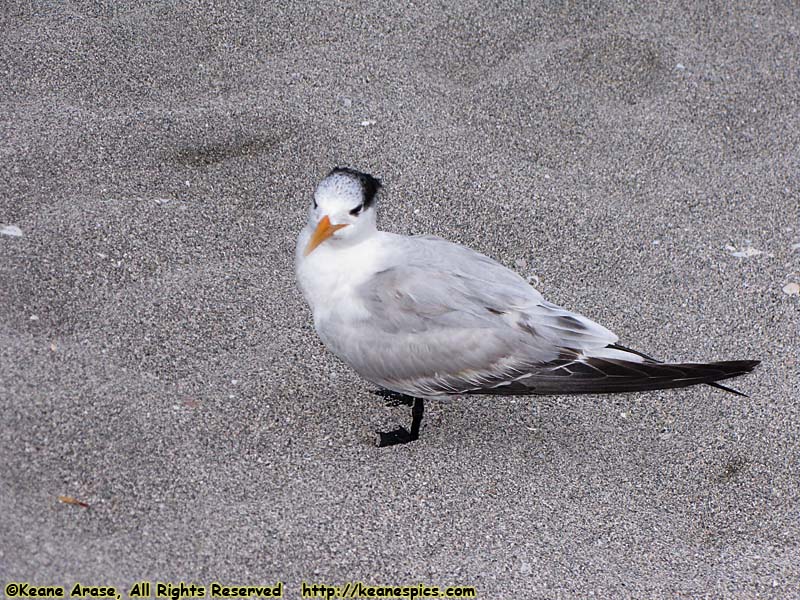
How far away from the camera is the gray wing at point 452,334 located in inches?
97.5

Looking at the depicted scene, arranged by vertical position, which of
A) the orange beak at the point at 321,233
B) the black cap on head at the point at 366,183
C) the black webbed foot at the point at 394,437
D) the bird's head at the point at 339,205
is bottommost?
the black webbed foot at the point at 394,437

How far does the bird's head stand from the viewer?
2.44 meters

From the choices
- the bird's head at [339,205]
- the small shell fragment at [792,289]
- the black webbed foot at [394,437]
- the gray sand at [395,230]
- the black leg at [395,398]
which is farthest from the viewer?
the small shell fragment at [792,289]

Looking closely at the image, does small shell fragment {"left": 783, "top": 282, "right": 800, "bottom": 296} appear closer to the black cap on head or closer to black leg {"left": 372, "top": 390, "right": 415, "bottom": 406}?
black leg {"left": 372, "top": 390, "right": 415, "bottom": 406}

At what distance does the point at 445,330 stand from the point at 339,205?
453 mm

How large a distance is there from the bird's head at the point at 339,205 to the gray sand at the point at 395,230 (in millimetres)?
537

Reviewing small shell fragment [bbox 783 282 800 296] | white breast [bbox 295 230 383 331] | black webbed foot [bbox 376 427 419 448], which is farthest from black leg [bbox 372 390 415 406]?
small shell fragment [bbox 783 282 800 296]

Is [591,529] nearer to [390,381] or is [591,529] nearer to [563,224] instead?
[390,381]

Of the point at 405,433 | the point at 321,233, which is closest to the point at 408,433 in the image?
the point at 405,433

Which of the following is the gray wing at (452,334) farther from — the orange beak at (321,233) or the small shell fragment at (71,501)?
the small shell fragment at (71,501)

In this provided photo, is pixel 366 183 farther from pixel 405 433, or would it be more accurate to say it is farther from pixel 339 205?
pixel 405 433

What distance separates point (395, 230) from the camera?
11.0 ft

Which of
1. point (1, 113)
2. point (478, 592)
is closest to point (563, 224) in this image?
point (478, 592)

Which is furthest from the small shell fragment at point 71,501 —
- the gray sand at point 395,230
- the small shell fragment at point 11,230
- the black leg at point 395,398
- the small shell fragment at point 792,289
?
the small shell fragment at point 792,289
